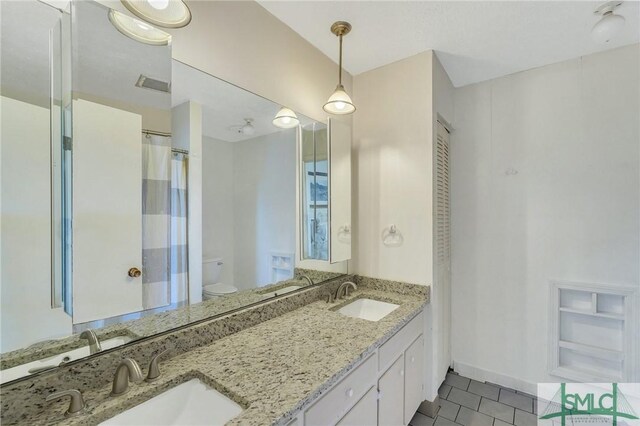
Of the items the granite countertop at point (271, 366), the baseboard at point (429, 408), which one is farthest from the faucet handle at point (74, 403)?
the baseboard at point (429, 408)

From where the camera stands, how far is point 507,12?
168cm

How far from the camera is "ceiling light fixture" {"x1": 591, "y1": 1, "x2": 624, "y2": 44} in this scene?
1570 millimetres

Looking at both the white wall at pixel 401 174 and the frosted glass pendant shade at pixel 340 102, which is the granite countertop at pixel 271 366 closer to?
the white wall at pixel 401 174

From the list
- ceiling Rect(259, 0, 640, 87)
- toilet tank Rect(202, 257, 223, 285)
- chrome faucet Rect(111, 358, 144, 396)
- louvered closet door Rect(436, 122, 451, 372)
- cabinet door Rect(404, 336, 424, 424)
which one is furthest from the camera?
louvered closet door Rect(436, 122, 451, 372)

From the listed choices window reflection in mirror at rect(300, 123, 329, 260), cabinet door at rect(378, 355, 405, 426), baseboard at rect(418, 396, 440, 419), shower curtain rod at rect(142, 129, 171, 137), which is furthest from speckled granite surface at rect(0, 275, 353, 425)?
baseboard at rect(418, 396, 440, 419)

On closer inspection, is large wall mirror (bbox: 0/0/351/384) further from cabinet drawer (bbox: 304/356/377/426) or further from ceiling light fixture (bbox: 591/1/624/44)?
ceiling light fixture (bbox: 591/1/624/44)

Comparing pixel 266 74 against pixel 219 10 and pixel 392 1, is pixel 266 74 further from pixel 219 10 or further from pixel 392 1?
pixel 392 1

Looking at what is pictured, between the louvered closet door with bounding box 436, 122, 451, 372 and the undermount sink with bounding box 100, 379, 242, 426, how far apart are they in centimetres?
176

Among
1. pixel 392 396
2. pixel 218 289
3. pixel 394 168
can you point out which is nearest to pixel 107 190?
pixel 218 289

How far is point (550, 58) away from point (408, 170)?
56.4 inches

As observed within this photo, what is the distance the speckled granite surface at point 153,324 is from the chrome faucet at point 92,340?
0.6 inches

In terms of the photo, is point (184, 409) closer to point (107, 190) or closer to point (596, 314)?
point (107, 190)

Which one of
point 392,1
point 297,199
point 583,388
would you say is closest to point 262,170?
point 297,199

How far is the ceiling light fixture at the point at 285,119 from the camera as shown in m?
1.78
